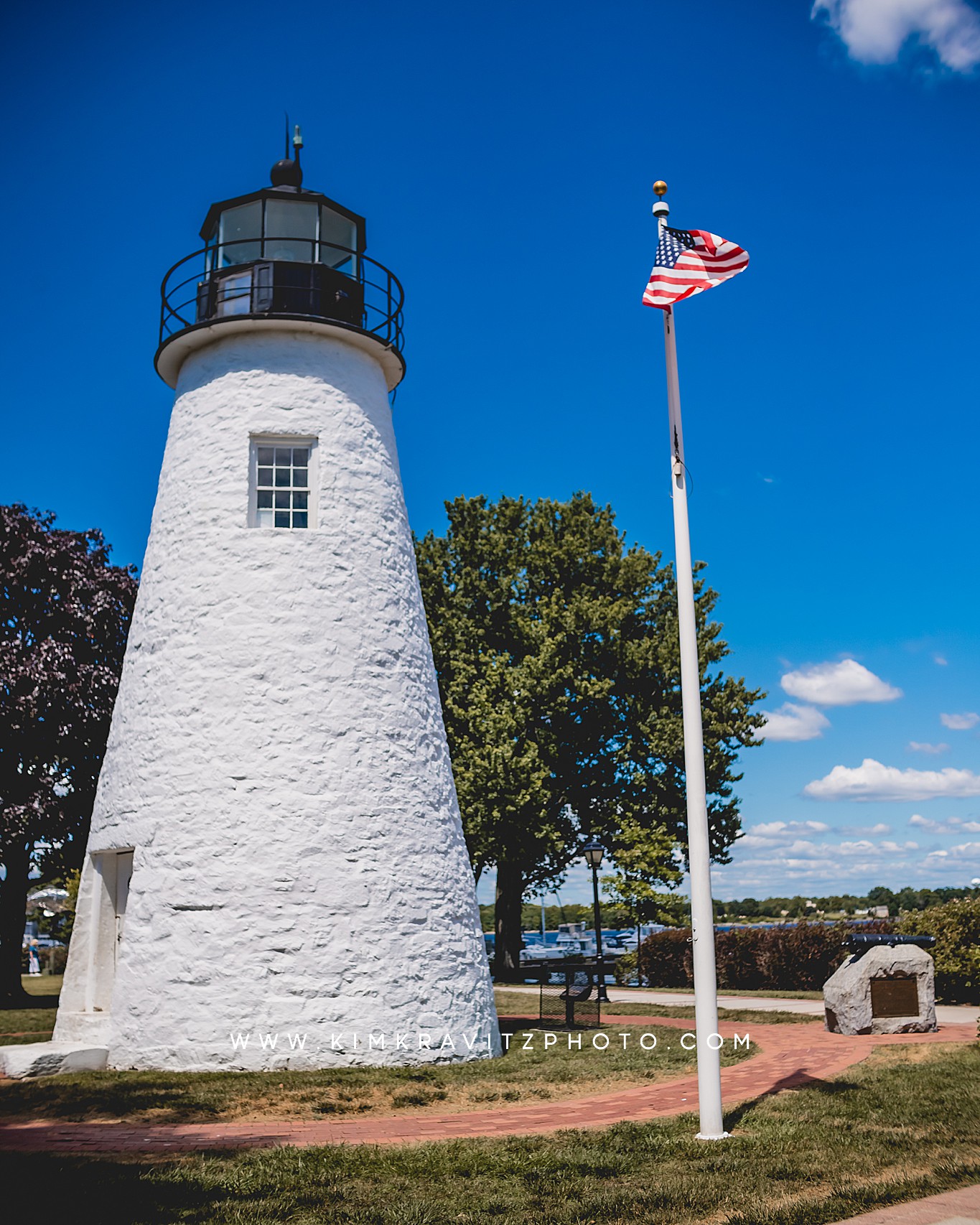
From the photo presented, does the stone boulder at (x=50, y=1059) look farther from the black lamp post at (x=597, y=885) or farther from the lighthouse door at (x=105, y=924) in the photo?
the black lamp post at (x=597, y=885)

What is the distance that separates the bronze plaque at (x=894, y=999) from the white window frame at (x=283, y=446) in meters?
10.6

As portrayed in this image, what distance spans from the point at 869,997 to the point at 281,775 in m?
9.31

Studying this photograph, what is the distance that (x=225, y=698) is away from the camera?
1222cm

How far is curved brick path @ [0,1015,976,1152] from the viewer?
303 inches

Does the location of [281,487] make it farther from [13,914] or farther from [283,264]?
[13,914]

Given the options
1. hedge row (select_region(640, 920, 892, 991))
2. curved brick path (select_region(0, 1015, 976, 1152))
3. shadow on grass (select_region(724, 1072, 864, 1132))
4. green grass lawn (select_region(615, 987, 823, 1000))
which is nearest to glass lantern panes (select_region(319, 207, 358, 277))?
curved brick path (select_region(0, 1015, 976, 1152))

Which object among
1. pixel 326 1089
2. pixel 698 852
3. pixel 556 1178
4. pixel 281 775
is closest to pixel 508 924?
pixel 281 775

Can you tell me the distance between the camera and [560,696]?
2586 centimetres

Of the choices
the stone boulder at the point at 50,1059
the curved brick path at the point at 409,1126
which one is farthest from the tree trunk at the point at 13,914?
the curved brick path at the point at 409,1126

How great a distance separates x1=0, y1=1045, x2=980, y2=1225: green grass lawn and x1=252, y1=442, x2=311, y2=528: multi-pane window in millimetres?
8056

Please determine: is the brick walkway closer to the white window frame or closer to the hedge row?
the white window frame

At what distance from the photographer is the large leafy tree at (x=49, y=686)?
21.6 m

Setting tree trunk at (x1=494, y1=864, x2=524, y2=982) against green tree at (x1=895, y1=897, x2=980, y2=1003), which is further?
tree trunk at (x1=494, y1=864, x2=524, y2=982)

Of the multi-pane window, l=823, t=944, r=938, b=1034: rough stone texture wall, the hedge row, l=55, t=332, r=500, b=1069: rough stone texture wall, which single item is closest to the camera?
l=55, t=332, r=500, b=1069: rough stone texture wall
